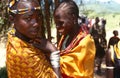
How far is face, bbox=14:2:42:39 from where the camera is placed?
245 centimetres

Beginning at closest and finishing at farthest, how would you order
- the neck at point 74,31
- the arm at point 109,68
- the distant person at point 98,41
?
the neck at point 74,31 → the arm at point 109,68 → the distant person at point 98,41

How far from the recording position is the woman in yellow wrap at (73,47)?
2.71m

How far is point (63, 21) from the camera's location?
2.77 meters

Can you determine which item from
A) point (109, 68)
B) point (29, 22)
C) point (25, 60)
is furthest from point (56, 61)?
point (109, 68)

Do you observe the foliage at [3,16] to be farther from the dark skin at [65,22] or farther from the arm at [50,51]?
the arm at [50,51]

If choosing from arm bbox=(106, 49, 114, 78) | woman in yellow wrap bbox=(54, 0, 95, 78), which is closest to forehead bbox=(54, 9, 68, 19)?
woman in yellow wrap bbox=(54, 0, 95, 78)

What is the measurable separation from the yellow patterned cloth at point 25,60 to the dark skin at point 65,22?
37cm

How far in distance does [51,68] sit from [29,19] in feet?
1.17

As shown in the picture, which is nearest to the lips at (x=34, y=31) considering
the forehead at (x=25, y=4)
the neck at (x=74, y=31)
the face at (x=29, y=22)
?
the face at (x=29, y=22)

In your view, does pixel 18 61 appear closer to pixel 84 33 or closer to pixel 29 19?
pixel 29 19

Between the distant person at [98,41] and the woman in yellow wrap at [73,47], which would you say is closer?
the woman in yellow wrap at [73,47]

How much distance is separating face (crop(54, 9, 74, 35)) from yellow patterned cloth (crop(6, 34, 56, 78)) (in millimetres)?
369

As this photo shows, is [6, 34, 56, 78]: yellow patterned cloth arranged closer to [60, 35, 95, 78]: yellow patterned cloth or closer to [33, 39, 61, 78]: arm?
[33, 39, 61, 78]: arm

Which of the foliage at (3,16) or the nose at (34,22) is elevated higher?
the nose at (34,22)
